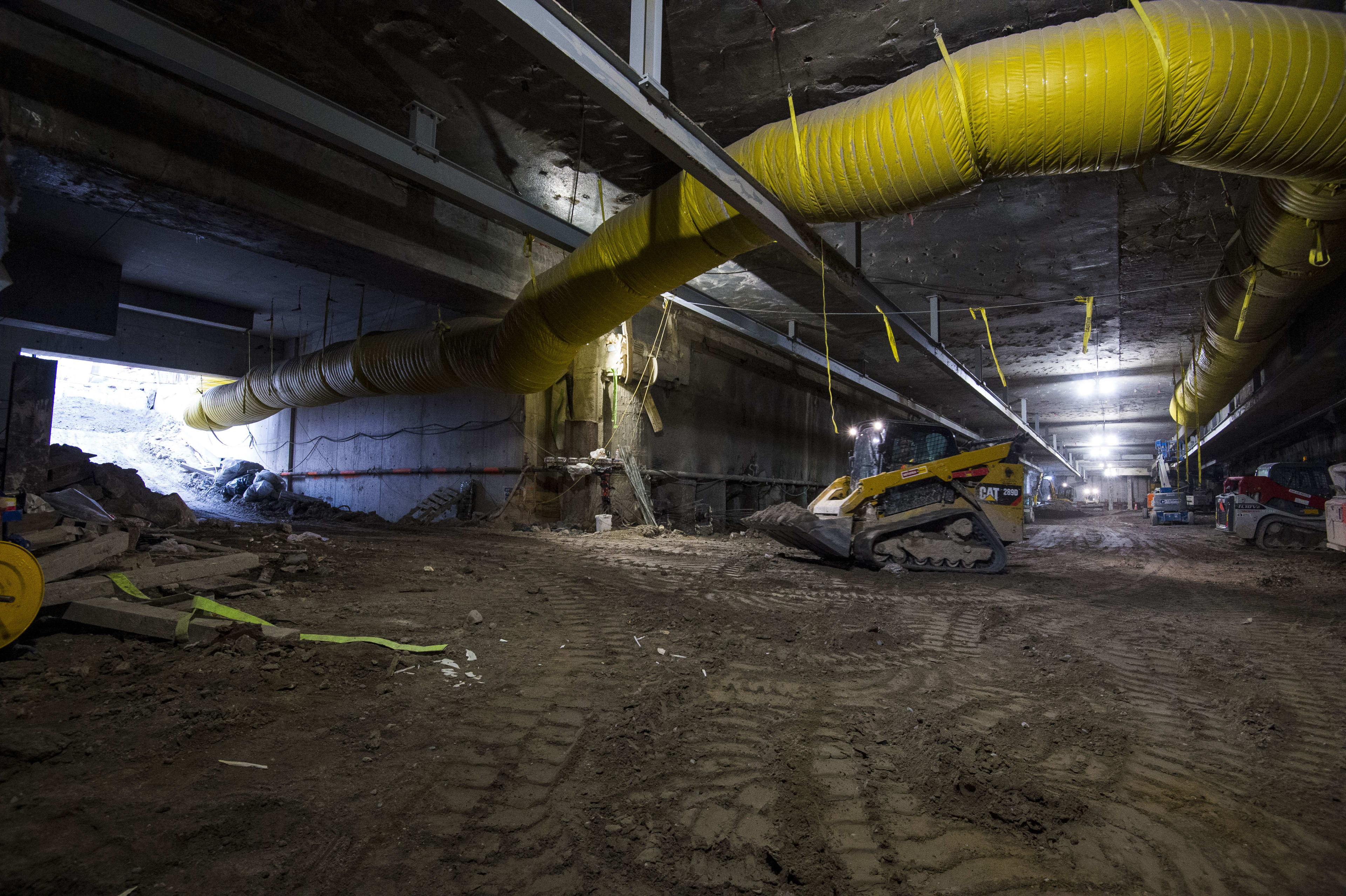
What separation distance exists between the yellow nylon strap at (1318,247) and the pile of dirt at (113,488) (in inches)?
460

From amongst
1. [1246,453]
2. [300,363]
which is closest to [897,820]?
[300,363]

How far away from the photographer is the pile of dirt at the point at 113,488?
7.77m

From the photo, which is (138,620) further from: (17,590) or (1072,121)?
(1072,121)

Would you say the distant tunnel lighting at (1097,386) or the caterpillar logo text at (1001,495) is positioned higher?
the distant tunnel lighting at (1097,386)

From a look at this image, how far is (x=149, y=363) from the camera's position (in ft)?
40.6

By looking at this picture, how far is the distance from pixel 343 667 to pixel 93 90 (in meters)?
5.24

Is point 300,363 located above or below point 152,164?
below

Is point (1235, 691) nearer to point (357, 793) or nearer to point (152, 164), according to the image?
point (357, 793)

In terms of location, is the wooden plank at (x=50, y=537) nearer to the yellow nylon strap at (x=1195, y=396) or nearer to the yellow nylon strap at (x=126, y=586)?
the yellow nylon strap at (x=126, y=586)

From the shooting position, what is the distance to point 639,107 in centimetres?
344

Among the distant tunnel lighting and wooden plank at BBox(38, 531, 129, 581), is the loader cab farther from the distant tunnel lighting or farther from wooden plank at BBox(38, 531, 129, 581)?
the distant tunnel lighting

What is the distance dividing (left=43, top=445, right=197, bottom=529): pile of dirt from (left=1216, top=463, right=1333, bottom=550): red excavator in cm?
1822

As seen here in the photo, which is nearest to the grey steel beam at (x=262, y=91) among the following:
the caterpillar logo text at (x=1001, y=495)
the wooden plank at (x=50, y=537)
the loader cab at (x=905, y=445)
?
the wooden plank at (x=50, y=537)

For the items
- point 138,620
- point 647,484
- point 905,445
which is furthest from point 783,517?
point 138,620
